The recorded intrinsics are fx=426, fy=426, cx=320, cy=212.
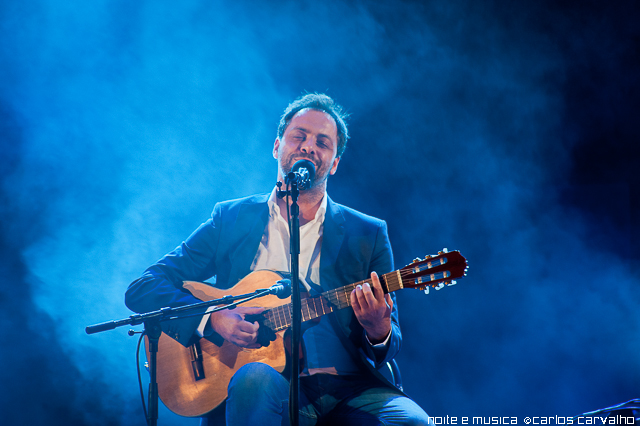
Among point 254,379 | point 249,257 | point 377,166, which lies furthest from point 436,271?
point 377,166

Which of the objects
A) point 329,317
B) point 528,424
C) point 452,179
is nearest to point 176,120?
point 329,317

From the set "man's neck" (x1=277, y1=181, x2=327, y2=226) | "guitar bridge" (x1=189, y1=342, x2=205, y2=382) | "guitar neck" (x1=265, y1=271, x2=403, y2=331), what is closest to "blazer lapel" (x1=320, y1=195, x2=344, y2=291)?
"man's neck" (x1=277, y1=181, x2=327, y2=226)

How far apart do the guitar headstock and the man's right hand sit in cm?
83

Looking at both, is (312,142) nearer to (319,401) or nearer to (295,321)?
(295,321)

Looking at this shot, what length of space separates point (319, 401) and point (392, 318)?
630 mm

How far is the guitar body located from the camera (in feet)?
7.34

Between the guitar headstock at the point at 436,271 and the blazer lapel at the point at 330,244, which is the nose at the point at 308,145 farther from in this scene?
the guitar headstock at the point at 436,271

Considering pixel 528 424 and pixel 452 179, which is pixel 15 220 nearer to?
pixel 452 179

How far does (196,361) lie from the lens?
232 centimetres

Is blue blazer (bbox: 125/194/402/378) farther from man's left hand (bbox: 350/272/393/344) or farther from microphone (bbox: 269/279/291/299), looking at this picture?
microphone (bbox: 269/279/291/299)

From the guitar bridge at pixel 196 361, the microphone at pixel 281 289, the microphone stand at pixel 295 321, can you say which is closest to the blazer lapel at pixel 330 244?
the microphone at pixel 281 289

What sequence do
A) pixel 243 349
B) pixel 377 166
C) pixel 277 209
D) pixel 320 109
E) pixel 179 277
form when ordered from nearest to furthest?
pixel 243 349
pixel 179 277
pixel 277 209
pixel 320 109
pixel 377 166

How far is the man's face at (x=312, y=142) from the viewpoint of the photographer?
9.25 feet

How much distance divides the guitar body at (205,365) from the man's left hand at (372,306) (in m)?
0.41
